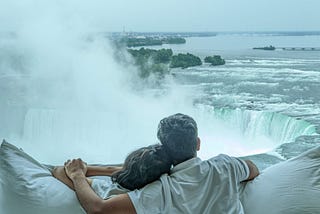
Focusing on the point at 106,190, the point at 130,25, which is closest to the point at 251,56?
the point at 130,25

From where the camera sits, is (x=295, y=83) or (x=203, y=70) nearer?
(x=203, y=70)

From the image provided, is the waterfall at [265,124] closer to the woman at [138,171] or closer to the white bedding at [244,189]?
the white bedding at [244,189]

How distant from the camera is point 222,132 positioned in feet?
12.7

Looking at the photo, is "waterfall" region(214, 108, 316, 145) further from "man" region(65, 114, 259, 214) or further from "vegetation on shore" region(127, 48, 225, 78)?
"man" region(65, 114, 259, 214)

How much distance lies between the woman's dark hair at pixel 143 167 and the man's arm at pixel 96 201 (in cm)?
6

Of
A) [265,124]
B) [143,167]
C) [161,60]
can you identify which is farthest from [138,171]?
[265,124]

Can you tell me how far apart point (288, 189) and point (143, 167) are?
0.38m

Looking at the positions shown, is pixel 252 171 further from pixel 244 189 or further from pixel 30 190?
pixel 30 190

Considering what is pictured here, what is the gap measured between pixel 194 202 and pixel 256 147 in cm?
271

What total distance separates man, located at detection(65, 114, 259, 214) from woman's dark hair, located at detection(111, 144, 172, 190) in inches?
0.7

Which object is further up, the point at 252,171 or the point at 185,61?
the point at 185,61

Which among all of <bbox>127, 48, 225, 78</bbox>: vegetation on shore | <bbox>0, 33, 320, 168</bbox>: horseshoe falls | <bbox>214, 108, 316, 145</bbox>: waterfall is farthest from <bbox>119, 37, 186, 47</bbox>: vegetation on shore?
<bbox>214, 108, 316, 145</bbox>: waterfall

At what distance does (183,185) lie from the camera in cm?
103

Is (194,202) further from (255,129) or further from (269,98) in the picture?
(269,98)
